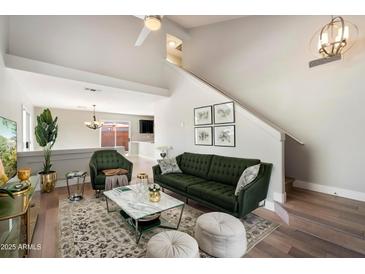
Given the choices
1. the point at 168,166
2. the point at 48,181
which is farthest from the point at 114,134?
the point at 168,166

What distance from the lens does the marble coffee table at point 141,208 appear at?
2.10 meters

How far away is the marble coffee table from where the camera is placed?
82.7 inches

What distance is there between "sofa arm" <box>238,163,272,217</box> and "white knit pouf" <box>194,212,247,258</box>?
51cm

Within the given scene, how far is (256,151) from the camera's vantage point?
317cm

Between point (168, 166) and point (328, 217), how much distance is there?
2.91 meters

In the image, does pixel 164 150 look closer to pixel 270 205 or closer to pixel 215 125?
pixel 215 125

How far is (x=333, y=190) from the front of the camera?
10.7 feet

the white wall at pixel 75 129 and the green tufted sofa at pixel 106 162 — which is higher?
the white wall at pixel 75 129

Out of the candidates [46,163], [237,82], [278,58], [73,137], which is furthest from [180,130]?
[73,137]

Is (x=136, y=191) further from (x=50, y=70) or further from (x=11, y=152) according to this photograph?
(x=50, y=70)

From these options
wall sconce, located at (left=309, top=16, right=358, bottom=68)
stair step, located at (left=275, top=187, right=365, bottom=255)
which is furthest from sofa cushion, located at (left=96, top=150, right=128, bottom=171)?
wall sconce, located at (left=309, top=16, right=358, bottom=68)

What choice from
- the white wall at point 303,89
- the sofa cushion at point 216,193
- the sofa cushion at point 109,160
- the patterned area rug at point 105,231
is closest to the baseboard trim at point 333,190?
the white wall at point 303,89

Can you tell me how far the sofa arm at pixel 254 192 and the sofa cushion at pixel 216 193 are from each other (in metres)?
0.12

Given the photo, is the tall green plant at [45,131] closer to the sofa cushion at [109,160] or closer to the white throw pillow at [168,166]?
the sofa cushion at [109,160]
